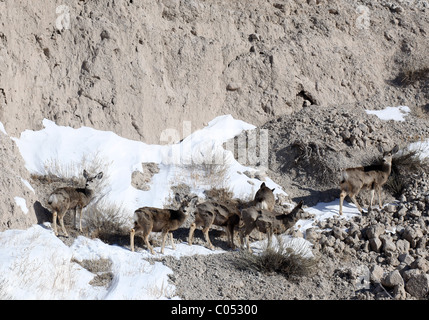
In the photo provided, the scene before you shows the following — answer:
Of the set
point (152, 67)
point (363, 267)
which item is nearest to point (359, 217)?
point (363, 267)

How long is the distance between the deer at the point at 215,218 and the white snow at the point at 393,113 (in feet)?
24.6

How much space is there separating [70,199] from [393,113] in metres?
10.5

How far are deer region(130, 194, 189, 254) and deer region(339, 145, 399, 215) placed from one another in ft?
13.6

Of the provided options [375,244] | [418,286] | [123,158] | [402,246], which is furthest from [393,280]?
[123,158]

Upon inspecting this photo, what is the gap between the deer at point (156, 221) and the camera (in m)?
9.98

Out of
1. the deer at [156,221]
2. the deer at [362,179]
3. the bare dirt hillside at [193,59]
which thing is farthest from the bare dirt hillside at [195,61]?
the deer at [362,179]

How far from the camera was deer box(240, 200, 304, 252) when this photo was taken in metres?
10.6

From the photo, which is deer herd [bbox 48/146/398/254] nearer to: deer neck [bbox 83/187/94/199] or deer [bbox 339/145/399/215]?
deer neck [bbox 83/187/94/199]

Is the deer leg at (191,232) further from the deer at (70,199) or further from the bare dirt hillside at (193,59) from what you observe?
the bare dirt hillside at (193,59)

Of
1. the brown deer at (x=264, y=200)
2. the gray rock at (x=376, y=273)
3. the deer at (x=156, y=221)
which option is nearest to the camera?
the gray rock at (x=376, y=273)

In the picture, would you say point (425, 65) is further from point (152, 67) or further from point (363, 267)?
point (363, 267)

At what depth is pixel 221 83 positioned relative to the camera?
16.3m

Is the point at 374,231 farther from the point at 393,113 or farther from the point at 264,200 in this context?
the point at 393,113

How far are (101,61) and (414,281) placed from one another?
9.17 metres
